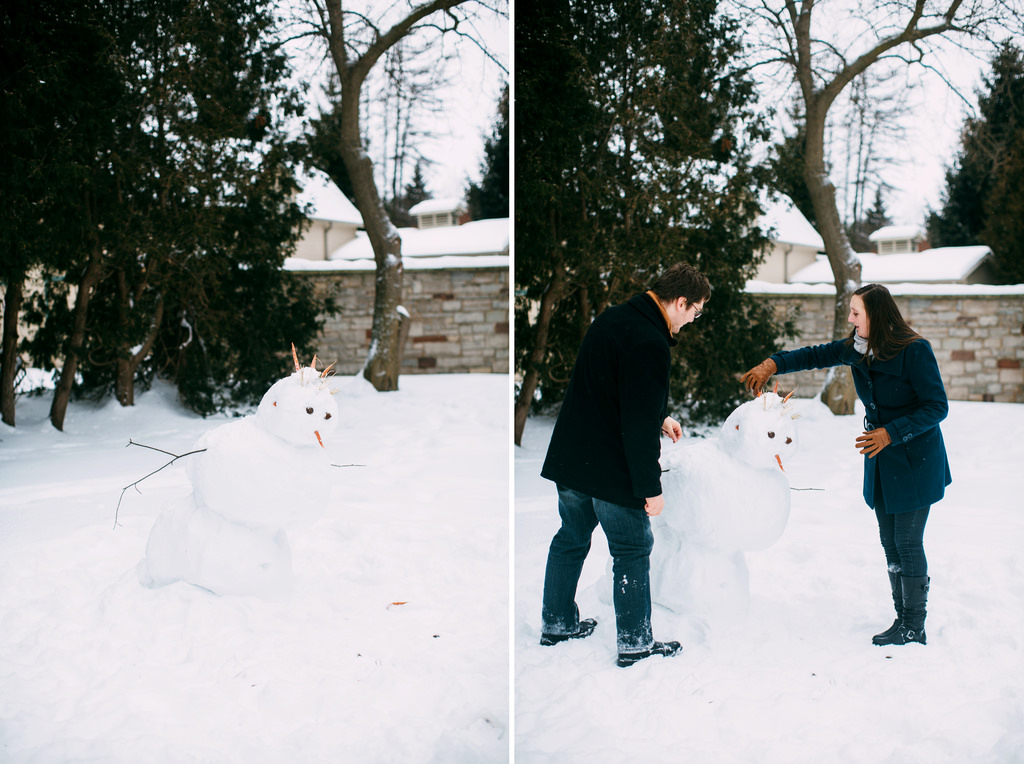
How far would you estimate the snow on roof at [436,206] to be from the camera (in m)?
2.90

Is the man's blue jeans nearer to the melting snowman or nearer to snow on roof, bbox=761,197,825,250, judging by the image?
the melting snowman

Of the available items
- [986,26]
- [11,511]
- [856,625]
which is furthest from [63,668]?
[986,26]

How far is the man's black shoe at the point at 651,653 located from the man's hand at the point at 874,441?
2.17ft

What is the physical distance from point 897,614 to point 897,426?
0.54 meters

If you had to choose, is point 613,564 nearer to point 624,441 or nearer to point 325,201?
point 624,441

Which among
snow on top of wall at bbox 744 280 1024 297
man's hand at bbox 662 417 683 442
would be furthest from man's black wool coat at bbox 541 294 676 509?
snow on top of wall at bbox 744 280 1024 297

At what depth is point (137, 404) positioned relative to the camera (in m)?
2.43

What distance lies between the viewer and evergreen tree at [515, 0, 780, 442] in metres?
2.78

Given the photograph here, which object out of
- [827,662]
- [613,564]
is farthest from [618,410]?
[827,662]

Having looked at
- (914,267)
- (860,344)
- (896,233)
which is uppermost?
(896,233)

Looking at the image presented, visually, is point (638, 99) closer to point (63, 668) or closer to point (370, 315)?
point (370, 315)

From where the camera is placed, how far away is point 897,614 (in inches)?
71.8

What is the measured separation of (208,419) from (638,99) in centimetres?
205

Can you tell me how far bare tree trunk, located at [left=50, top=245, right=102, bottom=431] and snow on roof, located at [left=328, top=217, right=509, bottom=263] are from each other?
32.3 inches
